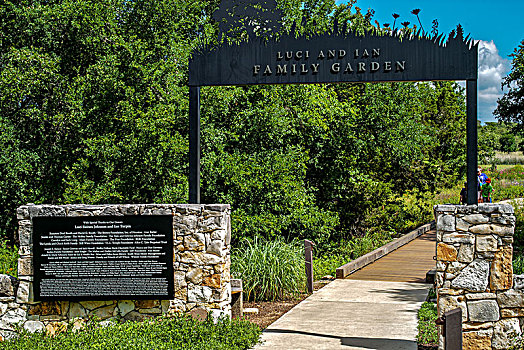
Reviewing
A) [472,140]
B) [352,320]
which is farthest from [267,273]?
[472,140]

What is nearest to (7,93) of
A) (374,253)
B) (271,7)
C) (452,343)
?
(271,7)

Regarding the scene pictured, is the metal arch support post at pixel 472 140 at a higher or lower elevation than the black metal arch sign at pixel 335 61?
lower

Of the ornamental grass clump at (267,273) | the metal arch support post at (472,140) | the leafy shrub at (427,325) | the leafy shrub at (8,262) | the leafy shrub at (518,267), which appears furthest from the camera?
the leafy shrub at (8,262)

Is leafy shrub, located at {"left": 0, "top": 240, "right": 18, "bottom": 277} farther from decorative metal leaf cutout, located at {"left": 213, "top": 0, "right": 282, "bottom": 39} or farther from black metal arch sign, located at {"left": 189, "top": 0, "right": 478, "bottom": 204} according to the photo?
decorative metal leaf cutout, located at {"left": 213, "top": 0, "right": 282, "bottom": 39}

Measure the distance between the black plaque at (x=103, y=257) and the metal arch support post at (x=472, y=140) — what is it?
12.2 feet

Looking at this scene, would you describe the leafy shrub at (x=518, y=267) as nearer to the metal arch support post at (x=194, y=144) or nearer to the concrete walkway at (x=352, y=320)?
the concrete walkway at (x=352, y=320)

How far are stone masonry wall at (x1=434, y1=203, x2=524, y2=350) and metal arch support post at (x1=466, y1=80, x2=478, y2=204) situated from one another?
8.3 inches

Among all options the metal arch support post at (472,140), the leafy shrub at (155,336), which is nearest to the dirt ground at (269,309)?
the leafy shrub at (155,336)

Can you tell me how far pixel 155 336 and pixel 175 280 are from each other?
2.82ft

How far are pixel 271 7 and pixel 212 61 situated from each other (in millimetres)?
7591

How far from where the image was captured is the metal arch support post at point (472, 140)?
6.73 m

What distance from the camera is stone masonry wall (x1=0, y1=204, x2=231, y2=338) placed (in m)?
7.51

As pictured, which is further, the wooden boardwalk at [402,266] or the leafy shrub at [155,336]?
the wooden boardwalk at [402,266]

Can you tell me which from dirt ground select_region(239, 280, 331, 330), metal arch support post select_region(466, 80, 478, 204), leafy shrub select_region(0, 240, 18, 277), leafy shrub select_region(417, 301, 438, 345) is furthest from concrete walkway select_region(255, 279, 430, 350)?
leafy shrub select_region(0, 240, 18, 277)
